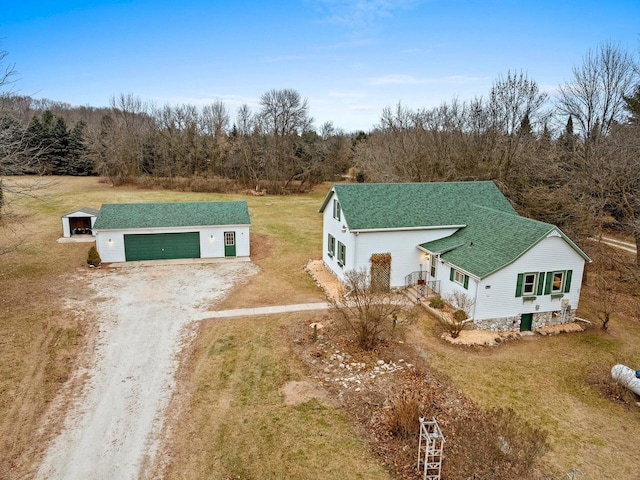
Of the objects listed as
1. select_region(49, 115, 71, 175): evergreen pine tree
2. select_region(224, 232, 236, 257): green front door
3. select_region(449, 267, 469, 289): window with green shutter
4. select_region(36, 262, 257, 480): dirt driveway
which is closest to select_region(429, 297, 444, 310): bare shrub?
select_region(449, 267, 469, 289): window with green shutter

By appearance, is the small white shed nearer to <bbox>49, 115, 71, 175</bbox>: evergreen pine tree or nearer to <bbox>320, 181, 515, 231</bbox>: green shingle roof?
<bbox>320, 181, 515, 231</bbox>: green shingle roof

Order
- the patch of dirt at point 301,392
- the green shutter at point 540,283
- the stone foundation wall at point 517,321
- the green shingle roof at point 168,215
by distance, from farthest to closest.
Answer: the green shingle roof at point 168,215
the green shutter at point 540,283
the stone foundation wall at point 517,321
the patch of dirt at point 301,392

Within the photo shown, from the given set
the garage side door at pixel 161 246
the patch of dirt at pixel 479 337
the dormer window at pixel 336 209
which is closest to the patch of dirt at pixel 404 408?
the patch of dirt at pixel 479 337

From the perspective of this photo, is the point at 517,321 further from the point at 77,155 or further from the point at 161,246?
the point at 77,155

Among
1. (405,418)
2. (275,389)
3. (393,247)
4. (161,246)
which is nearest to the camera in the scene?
(405,418)

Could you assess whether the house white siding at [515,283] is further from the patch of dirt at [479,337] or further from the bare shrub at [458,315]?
the patch of dirt at [479,337]

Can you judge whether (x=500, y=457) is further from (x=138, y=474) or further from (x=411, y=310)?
(x=411, y=310)

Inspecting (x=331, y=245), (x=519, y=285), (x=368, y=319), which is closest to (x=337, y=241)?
(x=331, y=245)

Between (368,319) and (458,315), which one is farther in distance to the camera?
(458,315)
